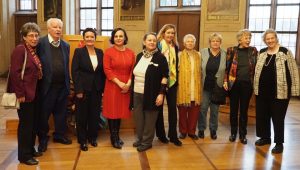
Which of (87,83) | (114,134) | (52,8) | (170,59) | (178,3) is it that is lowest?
(114,134)

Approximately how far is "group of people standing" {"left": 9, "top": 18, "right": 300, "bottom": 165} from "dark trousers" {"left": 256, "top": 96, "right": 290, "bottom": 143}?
0.5 inches

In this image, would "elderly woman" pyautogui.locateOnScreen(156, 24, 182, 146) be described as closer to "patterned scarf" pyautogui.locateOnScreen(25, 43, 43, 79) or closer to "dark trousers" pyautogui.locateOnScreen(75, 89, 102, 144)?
"dark trousers" pyautogui.locateOnScreen(75, 89, 102, 144)

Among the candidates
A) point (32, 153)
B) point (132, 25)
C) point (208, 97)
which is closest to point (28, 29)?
point (32, 153)

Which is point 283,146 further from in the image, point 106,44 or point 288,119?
point 106,44

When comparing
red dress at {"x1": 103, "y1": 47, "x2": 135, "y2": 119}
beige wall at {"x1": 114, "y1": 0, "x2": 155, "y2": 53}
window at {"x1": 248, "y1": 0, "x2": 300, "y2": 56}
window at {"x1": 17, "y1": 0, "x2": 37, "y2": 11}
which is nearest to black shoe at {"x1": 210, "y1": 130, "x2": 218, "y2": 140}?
red dress at {"x1": 103, "y1": 47, "x2": 135, "y2": 119}

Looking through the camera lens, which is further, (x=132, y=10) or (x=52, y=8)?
(x=52, y=8)

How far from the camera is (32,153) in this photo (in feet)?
12.4

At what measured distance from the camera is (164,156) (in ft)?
12.9

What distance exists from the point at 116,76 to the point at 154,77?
474 mm

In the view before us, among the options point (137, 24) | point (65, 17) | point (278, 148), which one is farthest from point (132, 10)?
point (278, 148)

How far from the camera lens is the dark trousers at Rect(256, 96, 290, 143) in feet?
13.3

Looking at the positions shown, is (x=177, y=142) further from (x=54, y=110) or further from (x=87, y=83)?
(x=54, y=110)

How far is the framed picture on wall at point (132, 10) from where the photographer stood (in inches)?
411

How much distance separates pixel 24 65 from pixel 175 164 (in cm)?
197
